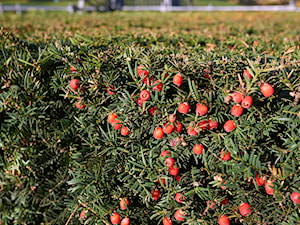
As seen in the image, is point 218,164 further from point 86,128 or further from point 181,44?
point 181,44

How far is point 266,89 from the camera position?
4.95 ft

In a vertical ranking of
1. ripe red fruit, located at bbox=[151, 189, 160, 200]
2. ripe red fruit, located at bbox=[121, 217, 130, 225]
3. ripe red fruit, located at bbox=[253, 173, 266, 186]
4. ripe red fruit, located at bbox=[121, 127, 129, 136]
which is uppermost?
ripe red fruit, located at bbox=[121, 127, 129, 136]

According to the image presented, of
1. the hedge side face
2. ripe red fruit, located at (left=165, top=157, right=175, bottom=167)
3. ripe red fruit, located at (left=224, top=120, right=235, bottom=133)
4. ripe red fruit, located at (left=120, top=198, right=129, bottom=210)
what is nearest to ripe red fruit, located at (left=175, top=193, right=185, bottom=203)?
the hedge side face

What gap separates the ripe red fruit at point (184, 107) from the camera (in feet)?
5.22

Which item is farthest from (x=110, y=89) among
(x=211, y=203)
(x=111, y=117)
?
(x=211, y=203)

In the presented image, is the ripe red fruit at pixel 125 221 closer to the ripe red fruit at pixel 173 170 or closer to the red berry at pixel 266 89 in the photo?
the ripe red fruit at pixel 173 170

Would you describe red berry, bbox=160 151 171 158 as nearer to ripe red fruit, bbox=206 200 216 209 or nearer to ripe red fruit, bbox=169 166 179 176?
ripe red fruit, bbox=169 166 179 176

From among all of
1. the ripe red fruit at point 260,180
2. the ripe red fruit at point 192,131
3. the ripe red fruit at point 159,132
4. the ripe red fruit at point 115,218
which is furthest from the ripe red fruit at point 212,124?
the ripe red fruit at point 115,218

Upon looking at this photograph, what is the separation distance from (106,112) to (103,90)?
0.17m

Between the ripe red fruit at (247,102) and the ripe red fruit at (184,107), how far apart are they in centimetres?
35

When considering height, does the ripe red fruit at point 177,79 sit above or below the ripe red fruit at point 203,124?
above

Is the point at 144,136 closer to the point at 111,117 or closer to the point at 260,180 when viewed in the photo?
A: the point at 111,117

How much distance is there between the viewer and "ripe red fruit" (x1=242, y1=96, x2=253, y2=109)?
1.50 metres

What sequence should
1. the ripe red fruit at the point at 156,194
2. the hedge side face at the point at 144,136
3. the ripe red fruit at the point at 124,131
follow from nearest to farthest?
Result: the hedge side face at the point at 144,136 < the ripe red fruit at the point at 124,131 < the ripe red fruit at the point at 156,194
